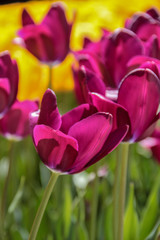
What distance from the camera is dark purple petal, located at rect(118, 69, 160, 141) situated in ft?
0.95

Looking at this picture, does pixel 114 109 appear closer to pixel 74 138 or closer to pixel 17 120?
pixel 74 138

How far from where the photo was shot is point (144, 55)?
355 millimetres

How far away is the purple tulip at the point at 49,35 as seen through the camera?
435mm

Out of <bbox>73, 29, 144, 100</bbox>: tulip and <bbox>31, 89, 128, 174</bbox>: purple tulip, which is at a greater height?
<bbox>31, 89, 128, 174</bbox>: purple tulip

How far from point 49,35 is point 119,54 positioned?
0.09 meters

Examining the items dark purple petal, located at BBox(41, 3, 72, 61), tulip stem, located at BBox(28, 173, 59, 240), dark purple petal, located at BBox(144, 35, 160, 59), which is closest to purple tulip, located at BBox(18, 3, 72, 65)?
dark purple petal, located at BBox(41, 3, 72, 61)

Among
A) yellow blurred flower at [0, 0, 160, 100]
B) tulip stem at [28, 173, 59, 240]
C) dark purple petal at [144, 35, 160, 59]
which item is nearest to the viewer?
tulip stem at [28, 173, 59, 240]

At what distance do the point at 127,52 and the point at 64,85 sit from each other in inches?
20.8

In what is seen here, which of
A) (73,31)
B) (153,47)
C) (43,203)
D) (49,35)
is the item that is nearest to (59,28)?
(49,35)

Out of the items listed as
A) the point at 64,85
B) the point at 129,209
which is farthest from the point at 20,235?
the point at 64,85

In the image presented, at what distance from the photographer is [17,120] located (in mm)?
417

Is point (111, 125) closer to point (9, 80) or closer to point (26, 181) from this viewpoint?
point (9, 80)

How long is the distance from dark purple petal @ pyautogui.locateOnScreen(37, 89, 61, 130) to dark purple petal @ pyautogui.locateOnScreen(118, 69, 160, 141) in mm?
44

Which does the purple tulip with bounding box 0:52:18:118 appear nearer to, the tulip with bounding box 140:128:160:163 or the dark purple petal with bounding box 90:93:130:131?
the dark purple petal with bounding box 90:93:130:131
